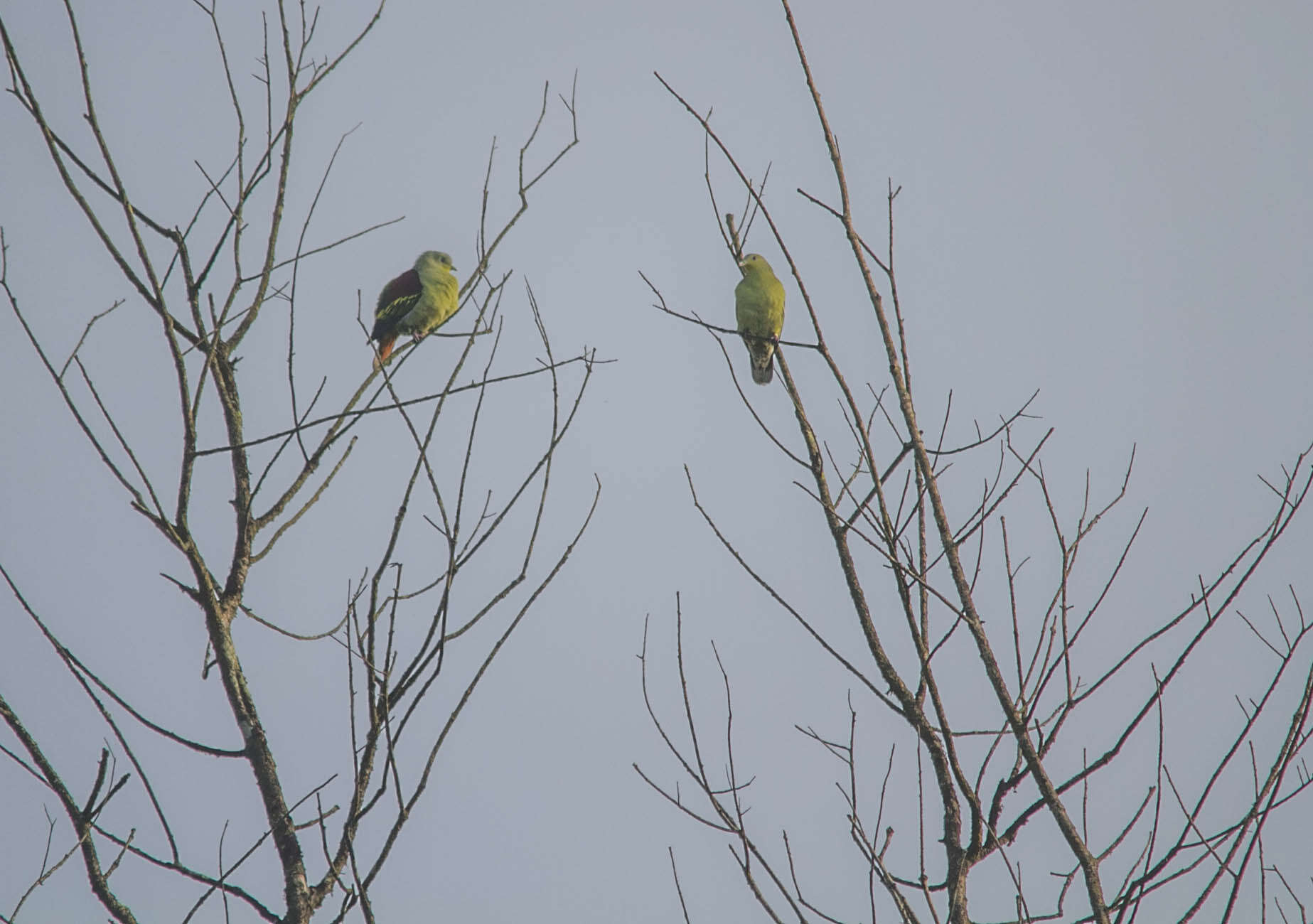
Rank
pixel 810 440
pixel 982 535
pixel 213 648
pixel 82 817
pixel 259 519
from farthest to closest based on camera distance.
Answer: pixel 810 440
pixel 982 535
pixel 259 519
pixel 213 648
pixel 82 817

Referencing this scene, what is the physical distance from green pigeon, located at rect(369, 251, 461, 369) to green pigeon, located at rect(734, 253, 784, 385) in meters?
1.96

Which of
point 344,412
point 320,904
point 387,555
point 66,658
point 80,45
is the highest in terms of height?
point 80,45

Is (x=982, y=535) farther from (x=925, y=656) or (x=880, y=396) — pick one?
(x=880, y=396)

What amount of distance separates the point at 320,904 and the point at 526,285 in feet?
5.53

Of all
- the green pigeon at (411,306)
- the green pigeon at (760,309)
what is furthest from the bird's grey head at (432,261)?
the green pigeon at (760,309)

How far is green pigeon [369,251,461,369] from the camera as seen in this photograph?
291 inches

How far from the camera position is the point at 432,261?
793cm

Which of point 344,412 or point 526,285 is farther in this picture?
point 526,285

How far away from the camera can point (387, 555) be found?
1999 mm

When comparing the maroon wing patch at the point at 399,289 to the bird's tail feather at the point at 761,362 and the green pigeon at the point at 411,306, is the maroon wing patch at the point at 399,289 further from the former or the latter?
the bird's tail feather at the point at 761,362

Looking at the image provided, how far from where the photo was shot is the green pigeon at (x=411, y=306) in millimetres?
7391

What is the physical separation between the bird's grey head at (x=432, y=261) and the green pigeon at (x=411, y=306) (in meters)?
0.12

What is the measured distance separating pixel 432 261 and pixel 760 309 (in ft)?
8.97

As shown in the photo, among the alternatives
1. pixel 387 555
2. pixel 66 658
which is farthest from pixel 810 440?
pixel 66 658
